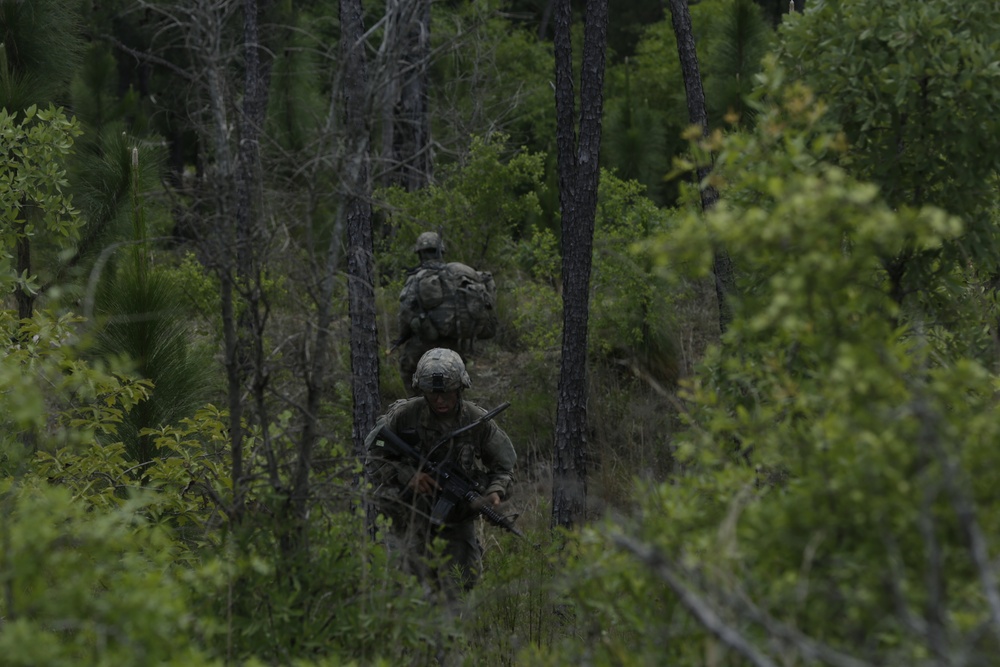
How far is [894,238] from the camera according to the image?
2547 millimetres

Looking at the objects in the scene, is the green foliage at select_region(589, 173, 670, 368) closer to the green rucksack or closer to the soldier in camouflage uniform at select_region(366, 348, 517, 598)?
the green rucksack

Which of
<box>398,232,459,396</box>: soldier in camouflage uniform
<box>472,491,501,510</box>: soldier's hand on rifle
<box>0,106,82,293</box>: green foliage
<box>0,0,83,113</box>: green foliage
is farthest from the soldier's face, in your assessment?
<box>0,0,83,113</box>: green foliage

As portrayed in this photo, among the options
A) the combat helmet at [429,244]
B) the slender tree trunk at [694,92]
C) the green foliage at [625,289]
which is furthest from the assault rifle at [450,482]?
the green foliage at [625,289]

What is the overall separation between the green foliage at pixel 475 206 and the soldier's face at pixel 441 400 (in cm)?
567

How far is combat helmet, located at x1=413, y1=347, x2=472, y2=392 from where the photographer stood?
548 cm

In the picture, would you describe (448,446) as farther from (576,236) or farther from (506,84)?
(506,84)

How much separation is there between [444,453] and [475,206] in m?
6.08

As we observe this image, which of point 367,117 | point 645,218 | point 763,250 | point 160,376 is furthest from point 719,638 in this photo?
point 645,218

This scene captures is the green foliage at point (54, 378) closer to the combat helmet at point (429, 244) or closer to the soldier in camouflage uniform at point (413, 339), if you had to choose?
the soldier in camouflage uniform at point (413, 339)

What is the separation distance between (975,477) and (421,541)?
376 cm

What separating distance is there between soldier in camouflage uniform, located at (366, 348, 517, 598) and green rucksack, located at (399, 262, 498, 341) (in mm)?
2380

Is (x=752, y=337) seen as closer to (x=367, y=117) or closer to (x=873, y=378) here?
(x=873, y=378)

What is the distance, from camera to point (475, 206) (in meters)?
11.5

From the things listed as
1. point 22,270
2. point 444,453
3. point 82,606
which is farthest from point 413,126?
point 82,606
